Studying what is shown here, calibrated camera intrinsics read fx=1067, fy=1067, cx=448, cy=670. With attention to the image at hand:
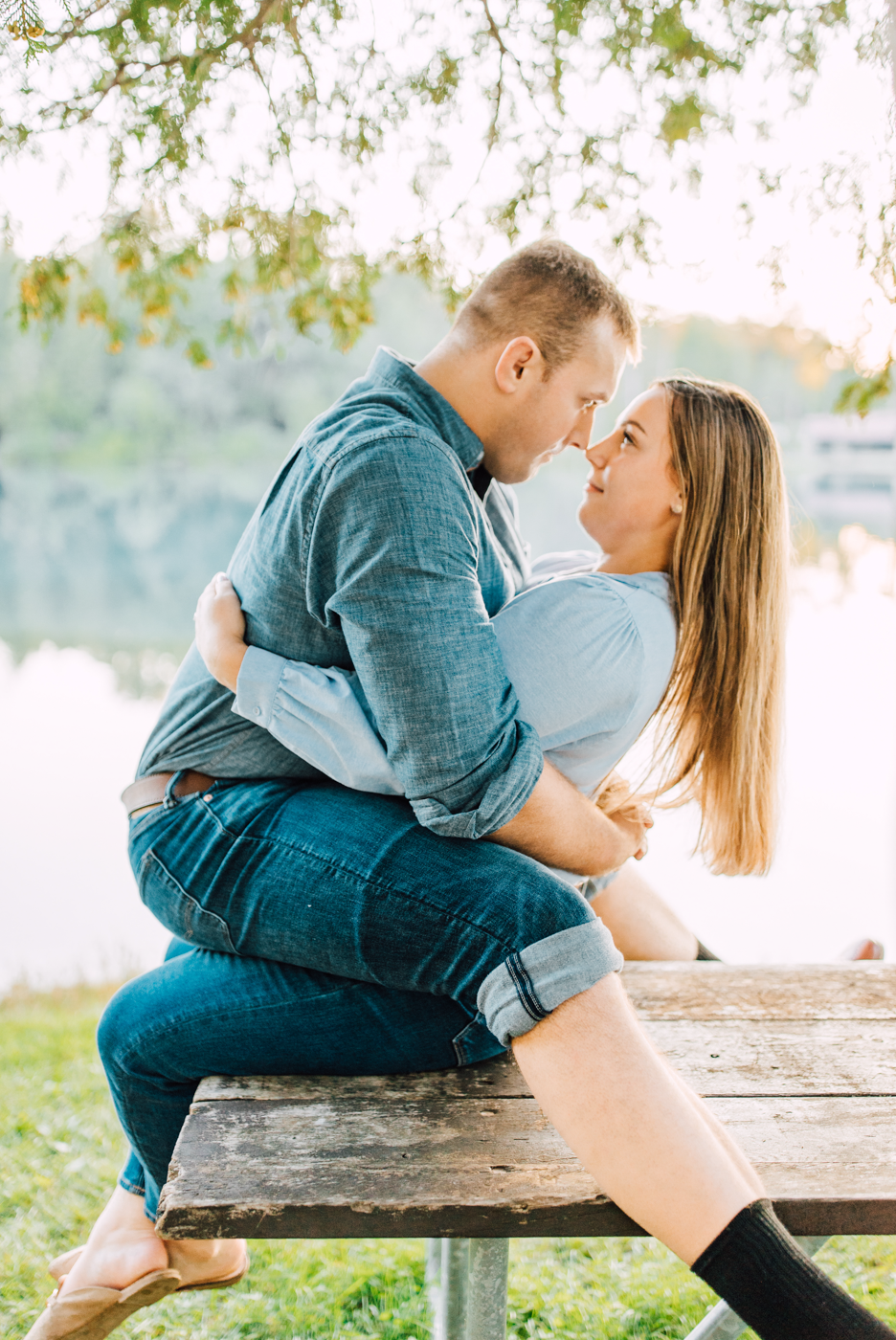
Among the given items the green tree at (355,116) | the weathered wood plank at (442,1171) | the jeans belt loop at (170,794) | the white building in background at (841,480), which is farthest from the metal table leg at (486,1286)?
the white building in background at (841,480)

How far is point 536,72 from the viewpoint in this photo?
2.90 meters

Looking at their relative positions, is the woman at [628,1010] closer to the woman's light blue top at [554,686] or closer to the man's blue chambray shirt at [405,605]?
the woman's light blue top at [554,686]

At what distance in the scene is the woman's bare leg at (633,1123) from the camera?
1.28 metres

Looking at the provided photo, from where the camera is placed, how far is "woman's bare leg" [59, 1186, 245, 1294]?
1.68 metres

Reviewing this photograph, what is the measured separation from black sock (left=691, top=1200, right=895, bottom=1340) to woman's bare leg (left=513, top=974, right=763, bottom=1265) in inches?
0.8

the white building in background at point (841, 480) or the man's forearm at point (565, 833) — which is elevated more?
the man's forearm at point (565, 833)

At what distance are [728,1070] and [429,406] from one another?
1187mm

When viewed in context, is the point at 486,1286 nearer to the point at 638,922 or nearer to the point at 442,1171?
the point at 442,1171

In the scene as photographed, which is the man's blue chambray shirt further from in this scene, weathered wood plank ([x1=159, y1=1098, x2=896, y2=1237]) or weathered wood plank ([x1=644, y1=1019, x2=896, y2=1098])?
weathered wood plank ([x1=644, y1=1019, x2=896, y2=1098])

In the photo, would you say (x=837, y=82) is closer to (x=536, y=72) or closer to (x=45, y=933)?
(x=536, y=72)

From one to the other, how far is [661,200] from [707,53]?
1.27 feet

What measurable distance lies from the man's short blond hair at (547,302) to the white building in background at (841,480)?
8.70m

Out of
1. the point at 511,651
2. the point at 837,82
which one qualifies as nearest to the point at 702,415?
the point at 511,651

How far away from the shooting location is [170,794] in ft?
5.75
